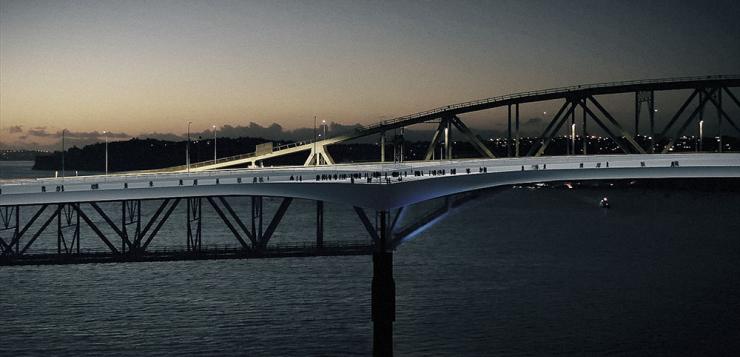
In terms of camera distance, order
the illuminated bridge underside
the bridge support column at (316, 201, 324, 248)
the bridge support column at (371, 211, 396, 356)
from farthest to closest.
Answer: the bridge support column at (316, 201, 324, 248) → the illuminated bridge underside → the bridge support column at (371, 211, 396, 356)

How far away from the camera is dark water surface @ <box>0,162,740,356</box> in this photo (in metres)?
53.3

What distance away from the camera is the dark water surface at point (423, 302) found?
53.3 metres

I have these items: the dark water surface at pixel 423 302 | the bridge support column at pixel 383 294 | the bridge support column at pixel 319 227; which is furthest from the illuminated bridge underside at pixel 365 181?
the bridge support column at pixel 383 294

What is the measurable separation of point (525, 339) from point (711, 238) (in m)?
73.0

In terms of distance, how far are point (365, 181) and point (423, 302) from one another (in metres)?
14.2

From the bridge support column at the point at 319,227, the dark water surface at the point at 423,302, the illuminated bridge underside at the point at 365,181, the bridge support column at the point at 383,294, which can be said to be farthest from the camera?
the bridge support column at the point at 319,227

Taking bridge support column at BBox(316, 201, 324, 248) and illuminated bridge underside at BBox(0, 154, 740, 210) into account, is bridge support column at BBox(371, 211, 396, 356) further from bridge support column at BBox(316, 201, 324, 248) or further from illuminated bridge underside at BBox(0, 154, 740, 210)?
bridge support column at BBox(316, 201, 324, 248)

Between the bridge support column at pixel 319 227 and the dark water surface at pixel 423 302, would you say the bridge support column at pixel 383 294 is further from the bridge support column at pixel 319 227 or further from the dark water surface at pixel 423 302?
the bridge support column at pixel 319 227

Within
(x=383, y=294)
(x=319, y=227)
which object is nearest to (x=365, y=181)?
(x=319, y=227)

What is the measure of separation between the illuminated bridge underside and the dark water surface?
977cm

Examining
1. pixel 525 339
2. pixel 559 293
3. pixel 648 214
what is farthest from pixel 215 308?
pixel 648 214

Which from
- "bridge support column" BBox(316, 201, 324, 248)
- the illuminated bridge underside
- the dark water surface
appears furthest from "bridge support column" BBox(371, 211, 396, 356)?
"bridge support column" BBox(316, 201, 324, 248)

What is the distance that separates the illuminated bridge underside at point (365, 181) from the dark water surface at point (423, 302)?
9771 millimetres

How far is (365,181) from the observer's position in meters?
58.8
